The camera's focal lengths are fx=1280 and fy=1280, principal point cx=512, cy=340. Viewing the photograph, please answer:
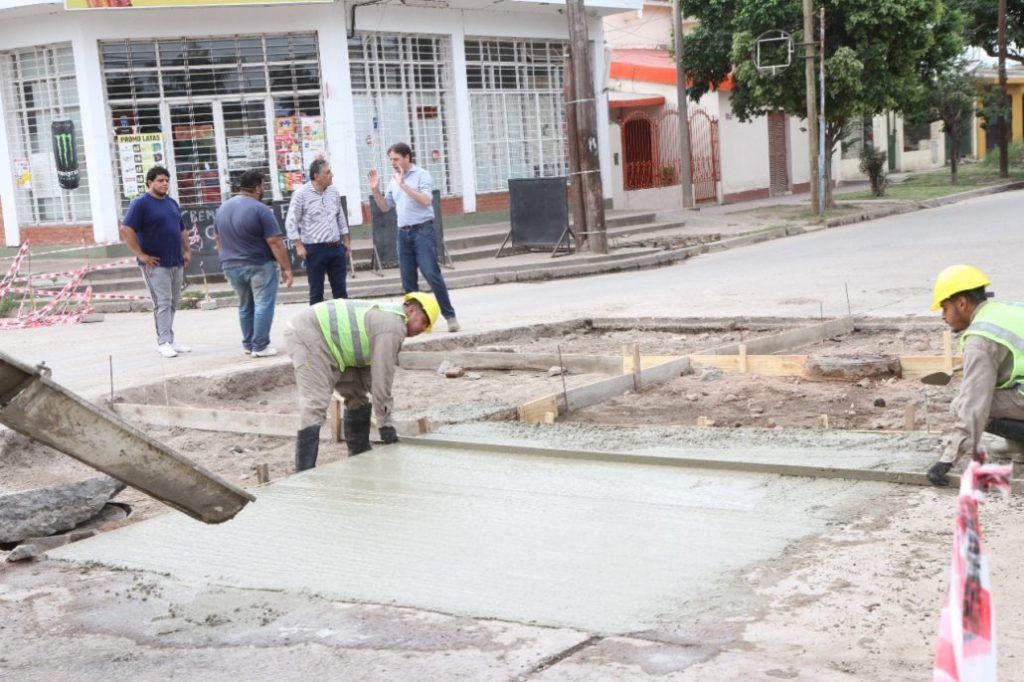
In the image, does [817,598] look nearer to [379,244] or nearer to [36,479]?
[36,479]

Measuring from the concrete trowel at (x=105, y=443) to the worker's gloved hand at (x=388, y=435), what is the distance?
2.54 metres

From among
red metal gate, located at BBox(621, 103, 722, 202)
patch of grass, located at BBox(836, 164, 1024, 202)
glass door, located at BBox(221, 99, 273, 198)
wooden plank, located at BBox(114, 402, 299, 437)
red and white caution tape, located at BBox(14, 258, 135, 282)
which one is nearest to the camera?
wooden plank, located at BBox(114, 402, 299, 437)

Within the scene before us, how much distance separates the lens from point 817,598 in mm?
4469

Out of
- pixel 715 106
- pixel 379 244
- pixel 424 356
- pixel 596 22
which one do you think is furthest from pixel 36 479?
pixel 715 106

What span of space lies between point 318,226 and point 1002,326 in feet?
22.5

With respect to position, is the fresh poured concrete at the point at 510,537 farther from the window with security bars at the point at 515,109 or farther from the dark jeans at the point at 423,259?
the window with security bars at the point at 515,109

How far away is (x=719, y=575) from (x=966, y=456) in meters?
1.67

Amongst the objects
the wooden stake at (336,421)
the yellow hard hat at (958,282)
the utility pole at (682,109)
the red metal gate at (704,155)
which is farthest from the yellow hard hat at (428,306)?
the red metal gate at (704,155)

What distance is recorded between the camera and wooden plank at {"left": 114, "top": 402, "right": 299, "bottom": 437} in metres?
7.99

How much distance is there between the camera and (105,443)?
4.26m

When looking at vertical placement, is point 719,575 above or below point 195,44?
below

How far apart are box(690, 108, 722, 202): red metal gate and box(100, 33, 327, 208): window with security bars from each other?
1232cm

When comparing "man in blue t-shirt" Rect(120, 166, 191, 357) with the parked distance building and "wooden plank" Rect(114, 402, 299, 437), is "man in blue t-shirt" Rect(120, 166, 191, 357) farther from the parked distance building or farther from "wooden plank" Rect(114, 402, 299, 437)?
the parked distance building

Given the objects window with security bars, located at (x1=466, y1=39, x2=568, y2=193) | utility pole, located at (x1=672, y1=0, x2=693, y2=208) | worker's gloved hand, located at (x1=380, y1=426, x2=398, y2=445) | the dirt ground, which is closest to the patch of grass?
utility pole, located at (x1=672, y1=0, x2=693, y2=208)
